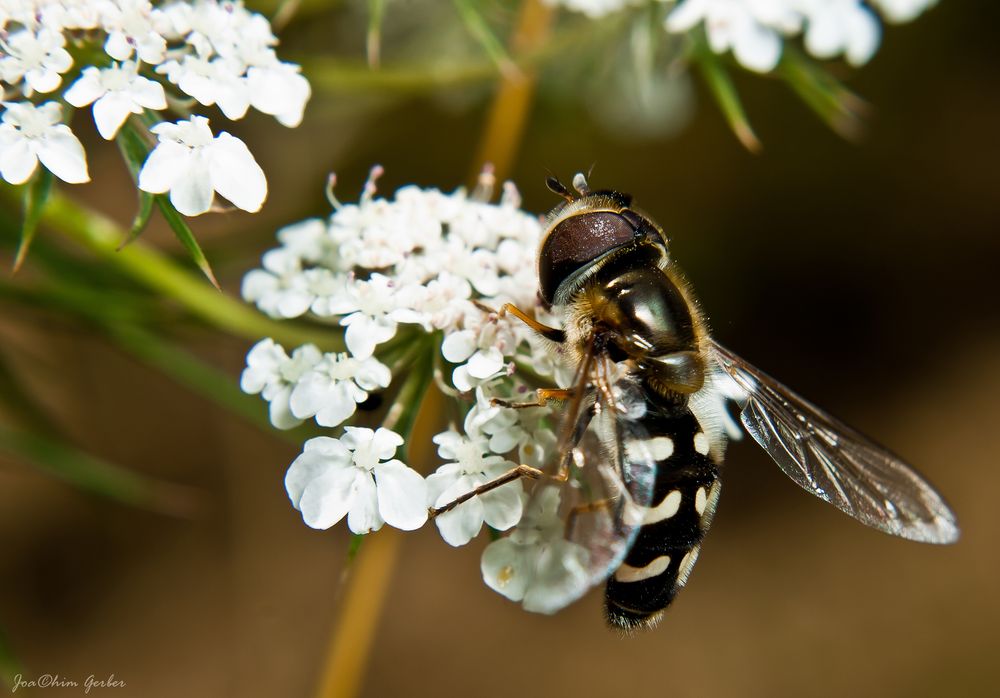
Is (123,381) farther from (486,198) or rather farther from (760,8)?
(760,8)

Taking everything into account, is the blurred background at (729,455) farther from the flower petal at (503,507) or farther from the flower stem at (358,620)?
the flower petal at (503,507)

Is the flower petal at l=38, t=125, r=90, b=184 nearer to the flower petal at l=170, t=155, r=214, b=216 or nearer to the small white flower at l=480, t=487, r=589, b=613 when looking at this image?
the flower petal at l=170, t=155, r=214, b=216

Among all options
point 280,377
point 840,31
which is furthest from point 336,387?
point 840,31

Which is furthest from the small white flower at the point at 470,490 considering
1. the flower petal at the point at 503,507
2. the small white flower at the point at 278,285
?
the small white flower at the point at 278,285

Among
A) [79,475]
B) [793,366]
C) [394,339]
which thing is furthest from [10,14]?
[793,366]

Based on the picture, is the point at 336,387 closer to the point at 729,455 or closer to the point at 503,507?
the point at 503,507

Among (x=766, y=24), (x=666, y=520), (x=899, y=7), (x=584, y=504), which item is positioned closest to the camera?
(x=584, y=504)
